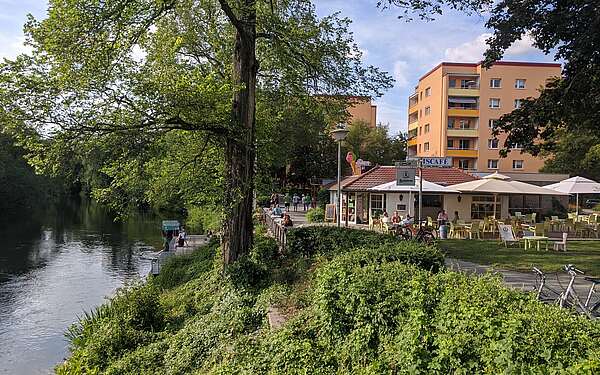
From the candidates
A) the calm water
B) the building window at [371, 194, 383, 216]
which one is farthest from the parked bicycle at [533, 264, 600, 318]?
the building window at [371, 194, 383, 216]

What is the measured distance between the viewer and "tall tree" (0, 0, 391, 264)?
11047 millimetres

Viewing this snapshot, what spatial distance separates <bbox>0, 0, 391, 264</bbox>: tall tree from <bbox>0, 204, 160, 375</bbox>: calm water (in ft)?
20.3

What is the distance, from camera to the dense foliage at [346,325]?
14.1ft

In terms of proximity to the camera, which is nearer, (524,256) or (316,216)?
(524,256)

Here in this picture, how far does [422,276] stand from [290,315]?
9.90 ft

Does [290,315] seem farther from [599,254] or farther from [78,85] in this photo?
[599,254]

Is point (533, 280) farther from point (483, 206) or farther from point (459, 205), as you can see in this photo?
point (483, 206)

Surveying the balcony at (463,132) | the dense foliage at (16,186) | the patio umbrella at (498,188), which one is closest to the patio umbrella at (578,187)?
the patio umbrella at (498,188)

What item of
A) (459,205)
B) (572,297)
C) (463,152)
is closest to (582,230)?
(459,205)

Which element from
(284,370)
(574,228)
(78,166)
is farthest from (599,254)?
(78,166)

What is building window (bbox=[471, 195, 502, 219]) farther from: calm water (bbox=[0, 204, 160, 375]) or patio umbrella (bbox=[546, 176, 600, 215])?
calm water (bbox=[0, 204, 160, 375])

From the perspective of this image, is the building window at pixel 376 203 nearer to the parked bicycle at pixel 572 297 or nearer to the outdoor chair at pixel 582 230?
the outdoor chair at pixel 582 230

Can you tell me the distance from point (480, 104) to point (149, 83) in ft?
174

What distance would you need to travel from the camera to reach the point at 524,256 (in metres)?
15.6
